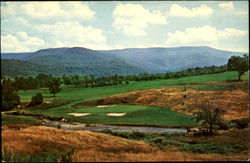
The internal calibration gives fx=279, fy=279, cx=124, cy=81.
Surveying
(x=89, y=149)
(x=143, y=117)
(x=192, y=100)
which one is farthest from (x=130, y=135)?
(x=192, y=100)

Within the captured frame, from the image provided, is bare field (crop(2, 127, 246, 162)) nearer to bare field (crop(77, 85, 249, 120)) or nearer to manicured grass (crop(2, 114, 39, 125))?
manicured grass (crop(2, 114, 39, 125))

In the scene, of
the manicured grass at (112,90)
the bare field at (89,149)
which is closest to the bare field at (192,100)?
the manicured grass at (112,90)

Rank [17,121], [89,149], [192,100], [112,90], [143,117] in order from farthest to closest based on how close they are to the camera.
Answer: [112,90]
[192,100]
[143,117]
[17,121]
[89,149]

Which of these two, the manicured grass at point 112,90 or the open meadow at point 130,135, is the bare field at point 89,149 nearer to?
the open meadow at point 130,135

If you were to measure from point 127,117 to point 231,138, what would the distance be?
2687 cm

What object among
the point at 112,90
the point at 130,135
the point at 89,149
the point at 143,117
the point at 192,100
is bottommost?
the point at 143,117

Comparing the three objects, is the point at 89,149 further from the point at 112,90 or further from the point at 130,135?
the point at 112,90

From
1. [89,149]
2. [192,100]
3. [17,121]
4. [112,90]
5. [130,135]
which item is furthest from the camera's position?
[112,90]

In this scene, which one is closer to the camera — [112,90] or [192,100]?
[192,100]

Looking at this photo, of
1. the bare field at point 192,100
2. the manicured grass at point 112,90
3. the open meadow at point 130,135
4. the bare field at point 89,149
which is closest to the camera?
the bare field at point 89,149

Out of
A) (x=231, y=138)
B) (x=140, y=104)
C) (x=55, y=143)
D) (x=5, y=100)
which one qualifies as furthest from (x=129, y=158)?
(x=5, y=100)

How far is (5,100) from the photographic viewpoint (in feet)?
228

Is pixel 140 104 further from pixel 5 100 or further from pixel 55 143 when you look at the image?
pixel 55 143

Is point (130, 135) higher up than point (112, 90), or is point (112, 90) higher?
point (112, 90)
